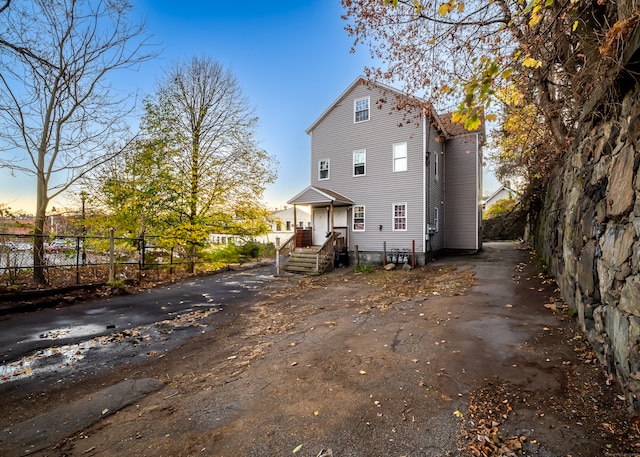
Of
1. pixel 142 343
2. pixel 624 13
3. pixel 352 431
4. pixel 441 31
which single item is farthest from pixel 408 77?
pixel 142 343

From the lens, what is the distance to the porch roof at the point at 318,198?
15.5 m

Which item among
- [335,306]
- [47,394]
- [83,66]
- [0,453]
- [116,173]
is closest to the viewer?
[0,453]

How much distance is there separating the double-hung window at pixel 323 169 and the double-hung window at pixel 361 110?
2.85m

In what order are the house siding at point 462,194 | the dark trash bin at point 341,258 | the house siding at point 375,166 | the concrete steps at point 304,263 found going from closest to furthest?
the concrete steps at point 304,263
the house siding at point 375,166
the dark trash bin at point 341,258
the house siding at point 462,194

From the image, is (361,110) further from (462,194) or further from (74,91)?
(74,91)

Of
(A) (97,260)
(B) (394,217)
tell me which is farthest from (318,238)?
(A) (97,260)

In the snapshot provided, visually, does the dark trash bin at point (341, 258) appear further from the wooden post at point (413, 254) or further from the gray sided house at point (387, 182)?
the wooden post at point (413, 254)

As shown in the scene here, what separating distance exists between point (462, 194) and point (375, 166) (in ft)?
18.8

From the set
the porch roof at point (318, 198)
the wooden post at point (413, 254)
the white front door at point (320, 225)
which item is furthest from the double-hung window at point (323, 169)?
the wooden post at point (413, 254)

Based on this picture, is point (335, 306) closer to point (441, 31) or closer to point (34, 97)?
point (441, 31)

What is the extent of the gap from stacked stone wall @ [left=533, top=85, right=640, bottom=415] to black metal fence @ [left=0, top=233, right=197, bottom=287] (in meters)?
11.7

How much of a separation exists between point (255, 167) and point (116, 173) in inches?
225

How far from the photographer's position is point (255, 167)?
14531 millimetres

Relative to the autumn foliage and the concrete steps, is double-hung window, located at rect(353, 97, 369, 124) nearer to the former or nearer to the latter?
the concrete steps
